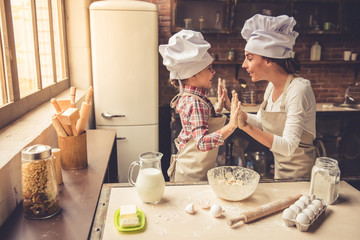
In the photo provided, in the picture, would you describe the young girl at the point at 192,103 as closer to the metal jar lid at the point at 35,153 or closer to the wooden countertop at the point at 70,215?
the wooden countertop at the point at 70,215

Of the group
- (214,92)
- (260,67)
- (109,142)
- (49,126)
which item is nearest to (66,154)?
(49,126)

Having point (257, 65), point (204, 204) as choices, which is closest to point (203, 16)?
point (257, 65)

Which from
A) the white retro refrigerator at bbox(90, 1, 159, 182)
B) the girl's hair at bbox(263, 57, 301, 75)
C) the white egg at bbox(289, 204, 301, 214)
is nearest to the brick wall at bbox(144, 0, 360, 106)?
the white retro refrigerator at bbox(90, 1, 159, 182)

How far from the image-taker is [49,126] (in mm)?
1801

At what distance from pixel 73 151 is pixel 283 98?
1.19 metres

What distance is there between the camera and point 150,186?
1.26 m

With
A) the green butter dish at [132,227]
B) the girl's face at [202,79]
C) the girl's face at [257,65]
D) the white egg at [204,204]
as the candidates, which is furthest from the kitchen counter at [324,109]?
the green butter dish at [132,227]

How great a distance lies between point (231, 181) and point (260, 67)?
2.79ft

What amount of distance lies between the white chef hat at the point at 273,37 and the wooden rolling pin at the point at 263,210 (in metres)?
0.89

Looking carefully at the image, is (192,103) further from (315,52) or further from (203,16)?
(315,52)

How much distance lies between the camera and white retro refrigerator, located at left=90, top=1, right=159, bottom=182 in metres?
3.21

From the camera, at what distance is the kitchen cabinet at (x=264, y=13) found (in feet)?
12.4

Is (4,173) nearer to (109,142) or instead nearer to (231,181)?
(231,181)

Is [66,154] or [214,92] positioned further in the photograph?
[214,92]
